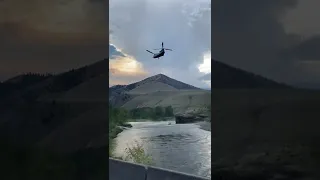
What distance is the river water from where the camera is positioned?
276cm

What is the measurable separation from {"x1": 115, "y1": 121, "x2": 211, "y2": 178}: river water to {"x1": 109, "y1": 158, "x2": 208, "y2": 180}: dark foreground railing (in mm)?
46

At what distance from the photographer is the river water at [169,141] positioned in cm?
276

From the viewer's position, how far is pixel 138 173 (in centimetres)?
288

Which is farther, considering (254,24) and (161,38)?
(161,38)

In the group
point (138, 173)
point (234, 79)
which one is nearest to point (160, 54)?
point (234, 79)

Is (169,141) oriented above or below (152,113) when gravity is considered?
below

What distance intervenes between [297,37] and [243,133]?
0.67m

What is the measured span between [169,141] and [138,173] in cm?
34

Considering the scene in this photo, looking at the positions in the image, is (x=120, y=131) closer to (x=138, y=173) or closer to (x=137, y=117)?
(x=137, y=117)

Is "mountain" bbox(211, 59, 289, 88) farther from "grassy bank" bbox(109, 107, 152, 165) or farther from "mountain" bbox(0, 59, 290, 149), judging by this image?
"grassy bank" bbox(109, 107, 152, 165)

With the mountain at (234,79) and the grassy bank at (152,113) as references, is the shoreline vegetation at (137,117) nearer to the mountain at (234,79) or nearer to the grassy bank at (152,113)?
the grassy bank at (152,113)

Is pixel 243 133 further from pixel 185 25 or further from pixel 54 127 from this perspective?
pixel 54 127

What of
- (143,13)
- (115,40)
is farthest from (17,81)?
(143,13)

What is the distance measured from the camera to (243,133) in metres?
2.51
